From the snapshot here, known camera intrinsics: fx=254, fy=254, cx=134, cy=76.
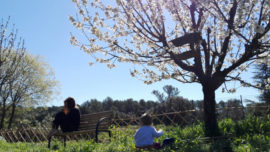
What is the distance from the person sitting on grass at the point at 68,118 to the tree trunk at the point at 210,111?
3483mm

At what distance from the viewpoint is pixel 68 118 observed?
274 inches

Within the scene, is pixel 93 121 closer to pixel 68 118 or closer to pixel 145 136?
pixel 68 118

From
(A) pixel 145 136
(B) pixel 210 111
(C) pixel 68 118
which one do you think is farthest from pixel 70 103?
(B) pixel 210 111

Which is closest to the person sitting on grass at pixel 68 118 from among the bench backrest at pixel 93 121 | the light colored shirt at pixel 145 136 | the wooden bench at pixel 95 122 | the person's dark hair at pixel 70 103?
the person's dark hair at pixel 70 103

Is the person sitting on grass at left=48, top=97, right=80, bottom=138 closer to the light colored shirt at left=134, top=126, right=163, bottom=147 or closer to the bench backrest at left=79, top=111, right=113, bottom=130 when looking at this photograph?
the bench backrest at left=79, top=111, right=113, bottom=130

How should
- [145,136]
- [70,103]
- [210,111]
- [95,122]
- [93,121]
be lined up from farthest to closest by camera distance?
1. [93,121]
2. [95,122]
3. [70,103]
4. [210,111]
5. [145,136]

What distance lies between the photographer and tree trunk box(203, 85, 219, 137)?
251 inches

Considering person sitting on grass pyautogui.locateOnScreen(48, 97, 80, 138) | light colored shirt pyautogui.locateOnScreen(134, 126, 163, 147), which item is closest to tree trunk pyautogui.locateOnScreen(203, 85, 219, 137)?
light colored shirt pyautogui.locateOnScreen(134, 126, 163, 147)

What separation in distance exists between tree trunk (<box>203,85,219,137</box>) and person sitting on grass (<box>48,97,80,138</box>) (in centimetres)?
348

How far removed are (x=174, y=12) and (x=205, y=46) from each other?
119 cm

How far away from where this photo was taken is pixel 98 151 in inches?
192

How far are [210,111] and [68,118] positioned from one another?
12.4 ft

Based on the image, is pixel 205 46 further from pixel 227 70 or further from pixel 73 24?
pixel 73 24

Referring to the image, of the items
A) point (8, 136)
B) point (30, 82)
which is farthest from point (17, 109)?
point (8, 136)
